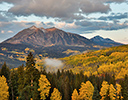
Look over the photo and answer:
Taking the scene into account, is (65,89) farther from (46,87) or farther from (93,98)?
(46,87)

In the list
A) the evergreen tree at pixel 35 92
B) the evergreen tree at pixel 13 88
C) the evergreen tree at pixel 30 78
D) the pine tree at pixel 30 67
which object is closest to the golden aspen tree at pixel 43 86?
the evergreen tree at pixel 35 92

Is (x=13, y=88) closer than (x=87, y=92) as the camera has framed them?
Yes

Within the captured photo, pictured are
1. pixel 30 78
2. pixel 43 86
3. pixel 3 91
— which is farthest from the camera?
pixel 3 91

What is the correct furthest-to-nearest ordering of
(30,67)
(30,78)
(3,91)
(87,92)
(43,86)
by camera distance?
(87,92), (3,91), (43,86), (30,78), (30,67)

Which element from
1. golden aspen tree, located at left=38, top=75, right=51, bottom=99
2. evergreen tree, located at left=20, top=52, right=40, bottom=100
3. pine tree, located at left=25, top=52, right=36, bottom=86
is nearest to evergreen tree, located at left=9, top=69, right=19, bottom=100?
evergreen tree, located at left=20, top=52, right=40, bottom=100

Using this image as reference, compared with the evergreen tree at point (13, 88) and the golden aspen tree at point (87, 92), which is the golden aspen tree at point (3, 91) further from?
the golden aspen tree at point (87, 92)

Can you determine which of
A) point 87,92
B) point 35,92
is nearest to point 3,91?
point 35,92

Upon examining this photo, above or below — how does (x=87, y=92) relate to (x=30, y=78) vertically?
below

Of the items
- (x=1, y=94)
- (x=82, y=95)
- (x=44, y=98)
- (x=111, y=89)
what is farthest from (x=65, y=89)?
(x=1, y=94)

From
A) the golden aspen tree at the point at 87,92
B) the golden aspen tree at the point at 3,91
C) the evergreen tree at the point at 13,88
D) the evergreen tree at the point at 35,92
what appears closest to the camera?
the evergreen tree at the point at 35,92

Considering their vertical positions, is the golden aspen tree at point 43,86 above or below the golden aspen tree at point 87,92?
above

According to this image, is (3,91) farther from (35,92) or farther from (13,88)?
(35,92)

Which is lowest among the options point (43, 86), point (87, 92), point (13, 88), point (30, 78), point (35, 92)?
point (87, 92)

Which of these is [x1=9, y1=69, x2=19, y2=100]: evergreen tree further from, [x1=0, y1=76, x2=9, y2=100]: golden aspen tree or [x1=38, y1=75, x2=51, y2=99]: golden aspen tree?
[x1=38, y1=75, x2=51, y2=99]: golden aspen tree
